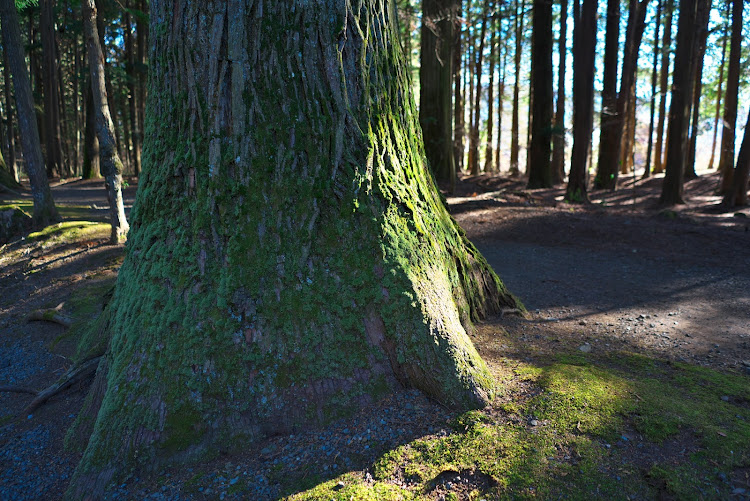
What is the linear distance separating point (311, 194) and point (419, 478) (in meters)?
1.56

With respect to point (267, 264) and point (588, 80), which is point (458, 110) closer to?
point (588, 80)

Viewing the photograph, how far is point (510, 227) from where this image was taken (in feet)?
32.3

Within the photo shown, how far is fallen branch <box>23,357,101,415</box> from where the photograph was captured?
130 inches

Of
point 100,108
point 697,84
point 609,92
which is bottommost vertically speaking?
point 100,108

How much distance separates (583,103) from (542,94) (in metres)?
2.65

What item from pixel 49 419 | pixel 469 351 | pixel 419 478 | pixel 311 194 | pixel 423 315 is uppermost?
pixel 311 194

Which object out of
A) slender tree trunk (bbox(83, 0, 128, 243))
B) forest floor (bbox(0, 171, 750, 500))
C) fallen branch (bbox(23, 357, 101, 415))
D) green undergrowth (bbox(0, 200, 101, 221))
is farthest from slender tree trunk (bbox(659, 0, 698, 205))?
green undergrowth (bbox(0, 200, 101, 221))

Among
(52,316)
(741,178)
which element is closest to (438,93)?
(741,178)

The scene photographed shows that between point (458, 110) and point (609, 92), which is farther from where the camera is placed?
point (458, 110)

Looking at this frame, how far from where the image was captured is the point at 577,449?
86.4 inches

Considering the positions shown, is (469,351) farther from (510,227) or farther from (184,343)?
(510,227)

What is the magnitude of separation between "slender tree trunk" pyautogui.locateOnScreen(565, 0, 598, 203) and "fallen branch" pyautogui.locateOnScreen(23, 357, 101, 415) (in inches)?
510

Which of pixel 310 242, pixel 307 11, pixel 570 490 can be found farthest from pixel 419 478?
pixel 307 11

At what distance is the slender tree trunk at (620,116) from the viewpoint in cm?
1656
